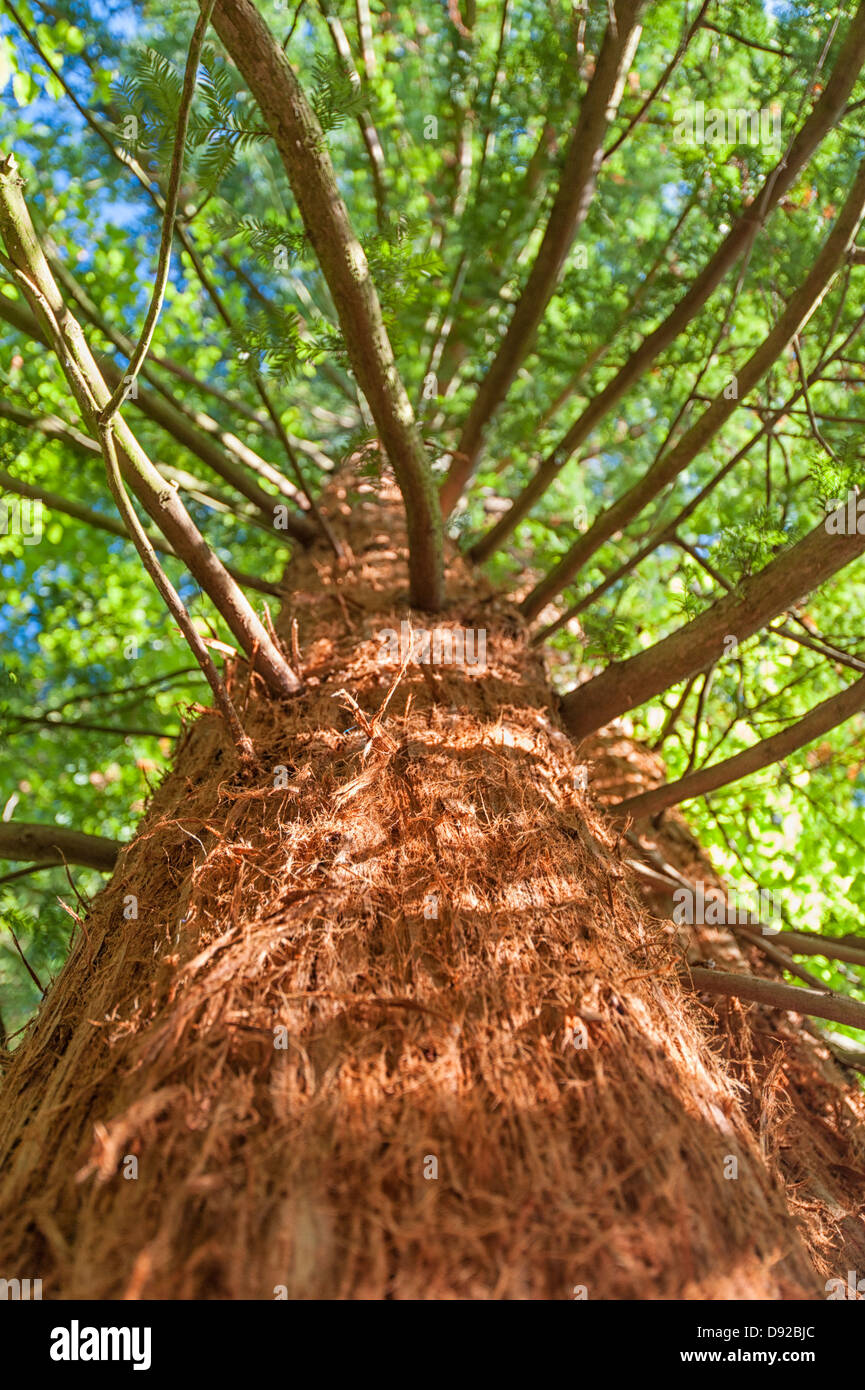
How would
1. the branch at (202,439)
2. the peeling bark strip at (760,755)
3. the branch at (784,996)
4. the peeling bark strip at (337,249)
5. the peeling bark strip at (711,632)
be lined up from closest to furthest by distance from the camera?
1. the peeling bark strip at (337,249)
2. the branch at (784,996)
3. the peeling bark strip at (711,632)
4. the peeling bark strip at (760,755)
5. the branch at (202,439)

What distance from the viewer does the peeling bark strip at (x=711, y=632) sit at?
2.48 metres

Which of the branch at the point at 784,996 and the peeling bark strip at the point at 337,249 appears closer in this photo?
the peeling bark strip at the point at 337,249

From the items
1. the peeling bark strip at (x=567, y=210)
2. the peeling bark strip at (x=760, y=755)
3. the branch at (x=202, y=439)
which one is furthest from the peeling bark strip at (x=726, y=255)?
the peeling bark strip at (x=760, y=755)

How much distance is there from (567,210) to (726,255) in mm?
661

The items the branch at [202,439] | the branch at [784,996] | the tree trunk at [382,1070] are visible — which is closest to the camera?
the tree trunk at [382,1070]

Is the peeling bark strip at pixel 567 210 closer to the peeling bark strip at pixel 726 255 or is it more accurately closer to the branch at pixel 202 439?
the peeling bark strip at pixel 726 255

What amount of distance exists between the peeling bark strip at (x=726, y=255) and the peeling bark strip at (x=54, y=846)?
2.21 metres

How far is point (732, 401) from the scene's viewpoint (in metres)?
2.88

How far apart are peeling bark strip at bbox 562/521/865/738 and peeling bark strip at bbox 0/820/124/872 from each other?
66.1 inches

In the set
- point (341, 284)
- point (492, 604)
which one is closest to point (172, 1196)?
point (341, 284)

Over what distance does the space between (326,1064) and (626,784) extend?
8.74 feet
